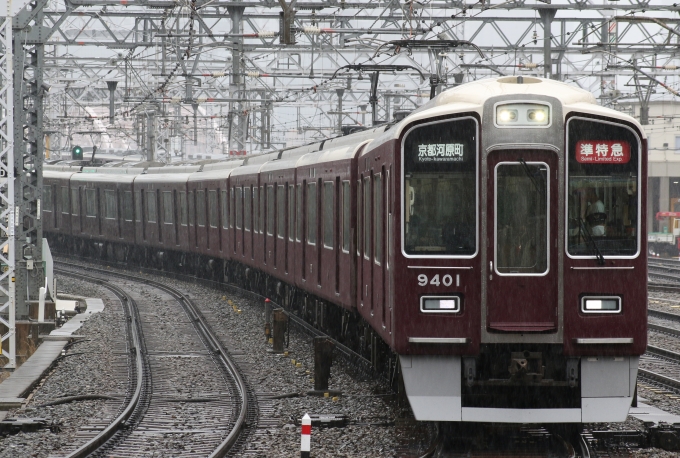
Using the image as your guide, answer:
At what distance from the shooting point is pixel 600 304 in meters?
8.37

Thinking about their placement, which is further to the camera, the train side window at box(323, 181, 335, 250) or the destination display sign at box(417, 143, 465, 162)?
the train side window at box(323, 181, 335, 250)

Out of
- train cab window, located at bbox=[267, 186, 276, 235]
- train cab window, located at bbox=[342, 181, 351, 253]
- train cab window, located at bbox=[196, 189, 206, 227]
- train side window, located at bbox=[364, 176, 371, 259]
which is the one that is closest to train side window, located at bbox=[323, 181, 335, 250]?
train cab window, located at bbox=[342, 181, 351, 253]

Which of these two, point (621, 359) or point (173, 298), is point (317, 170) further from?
point (173, 298)

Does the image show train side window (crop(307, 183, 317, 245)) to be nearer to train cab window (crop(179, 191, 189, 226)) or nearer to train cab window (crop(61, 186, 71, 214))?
train cab window (crop(179, 191, 189, 226))

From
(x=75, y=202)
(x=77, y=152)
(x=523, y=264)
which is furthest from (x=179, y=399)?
(x=75, y=202)

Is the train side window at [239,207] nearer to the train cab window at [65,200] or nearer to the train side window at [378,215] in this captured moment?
the train side window at [378,215]

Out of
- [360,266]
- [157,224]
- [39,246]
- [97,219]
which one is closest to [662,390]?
[360,266]

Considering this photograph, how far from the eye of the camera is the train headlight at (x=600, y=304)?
836cm

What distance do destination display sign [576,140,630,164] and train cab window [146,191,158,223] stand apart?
78.0 ft

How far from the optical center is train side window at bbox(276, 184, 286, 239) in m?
18.2

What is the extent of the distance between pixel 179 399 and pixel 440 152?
174 inches

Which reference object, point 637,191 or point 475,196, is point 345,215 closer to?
point 475,196

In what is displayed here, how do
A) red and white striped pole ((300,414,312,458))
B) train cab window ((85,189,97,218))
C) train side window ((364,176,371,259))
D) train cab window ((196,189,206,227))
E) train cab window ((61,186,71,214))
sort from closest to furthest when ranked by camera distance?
1. red and white striped pole ((300,414,312,458))
2. train side window ((364,176,371,259))
3. train cab window ((196,189,206,227))
4. train cab window ((85,189,97,218))
5. train cab window ((61,186,71,214))

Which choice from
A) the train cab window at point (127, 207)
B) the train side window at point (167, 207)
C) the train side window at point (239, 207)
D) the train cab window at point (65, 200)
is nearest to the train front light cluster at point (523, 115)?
the train side window at point (239, 207)
